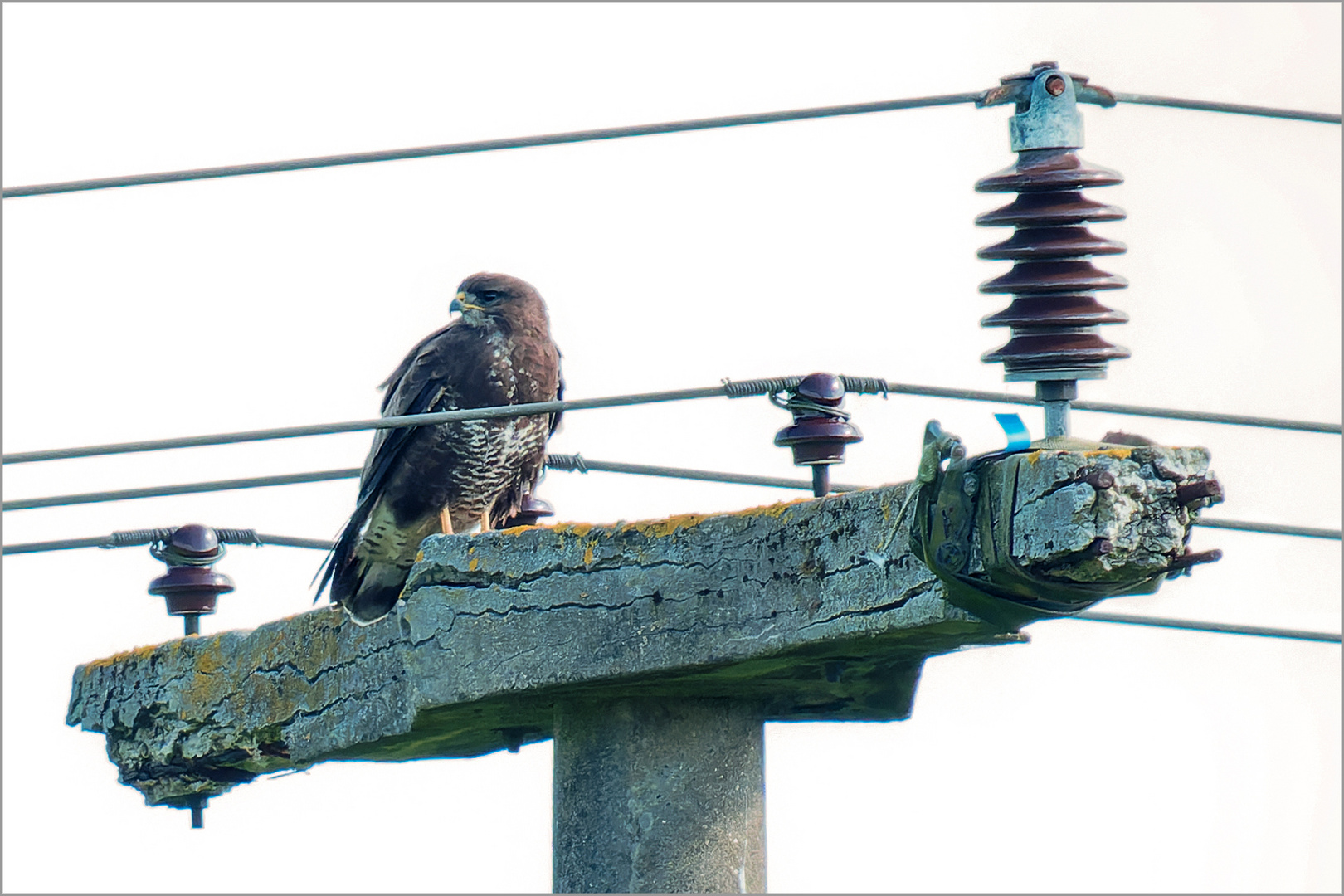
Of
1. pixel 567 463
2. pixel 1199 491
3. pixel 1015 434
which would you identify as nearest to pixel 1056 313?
pixel 1015 434

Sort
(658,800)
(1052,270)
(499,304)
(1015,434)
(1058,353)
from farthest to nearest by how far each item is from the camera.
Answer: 1. (499,304)
2. (658,800)
3. (1052,270)
4. (1058,353)
5. (1015,434)

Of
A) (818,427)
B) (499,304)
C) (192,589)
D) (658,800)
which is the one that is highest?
(499,304)

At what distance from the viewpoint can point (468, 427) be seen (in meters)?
7.43

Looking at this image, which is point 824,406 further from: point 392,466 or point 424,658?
point 392,466

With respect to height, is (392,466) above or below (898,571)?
above

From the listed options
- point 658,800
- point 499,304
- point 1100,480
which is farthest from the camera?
point 499,304

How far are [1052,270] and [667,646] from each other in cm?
117

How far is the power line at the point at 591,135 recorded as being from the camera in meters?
4.78

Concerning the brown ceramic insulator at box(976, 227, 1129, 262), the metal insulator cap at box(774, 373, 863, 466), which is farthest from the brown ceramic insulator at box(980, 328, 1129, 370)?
the metal insulator cap at box(774, 373, 863, 466)

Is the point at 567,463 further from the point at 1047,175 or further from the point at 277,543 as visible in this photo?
the point at 1047,175

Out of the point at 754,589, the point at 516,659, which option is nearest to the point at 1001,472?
the point at 754,589

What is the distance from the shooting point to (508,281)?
25.3 ft

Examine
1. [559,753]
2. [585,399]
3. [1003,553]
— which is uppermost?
[585,399]

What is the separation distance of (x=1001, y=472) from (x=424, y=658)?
1.78 metres
